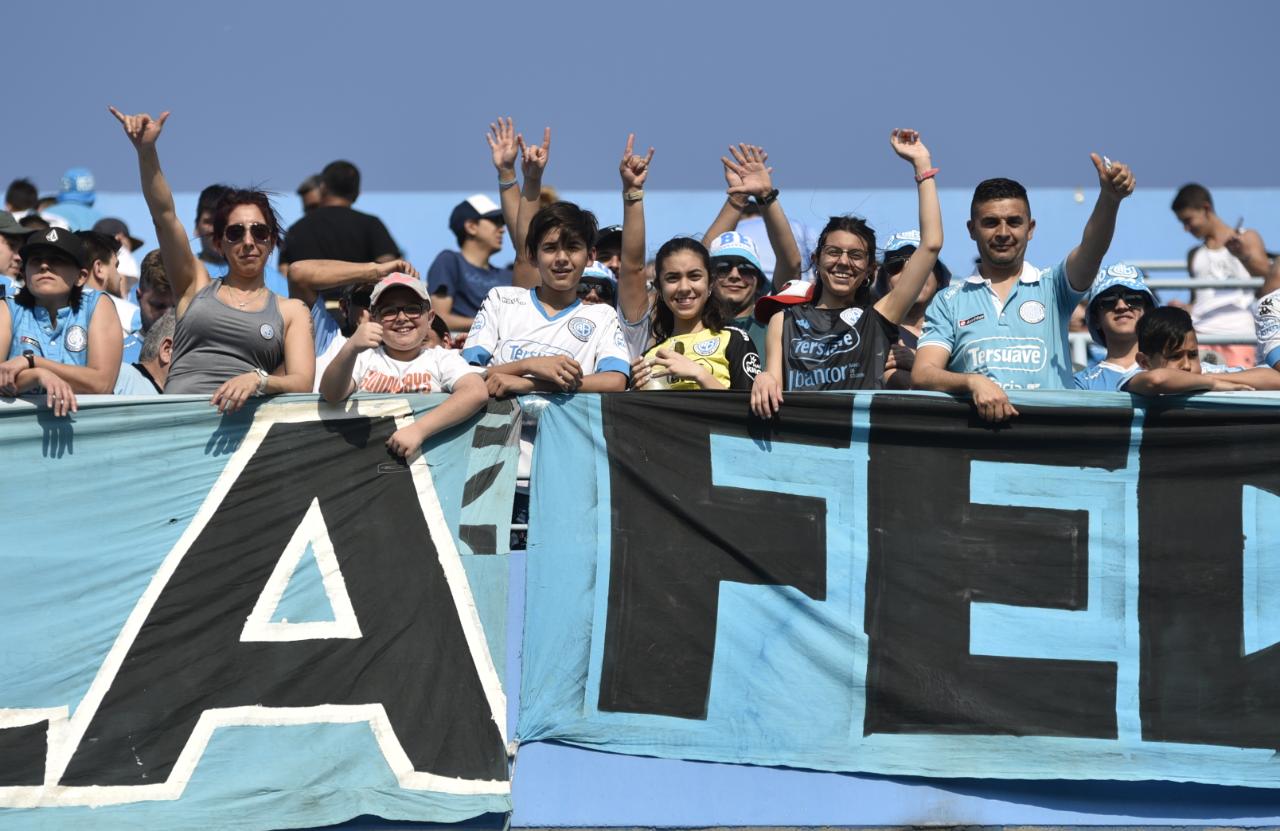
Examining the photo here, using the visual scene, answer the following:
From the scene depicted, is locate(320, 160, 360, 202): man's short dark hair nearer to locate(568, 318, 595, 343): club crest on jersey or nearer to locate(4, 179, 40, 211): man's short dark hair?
locate(568, 318, 595, 343): club crest on jersey

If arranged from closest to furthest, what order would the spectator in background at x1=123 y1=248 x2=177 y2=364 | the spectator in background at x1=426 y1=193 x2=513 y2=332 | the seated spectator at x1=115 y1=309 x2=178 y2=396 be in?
the seated spectator at x1=115 y1=309 x2=178 y2=396, the spectator in background at x1=123 y1=248 x2=177 y2=364, the spectator in background at x1=426 y1=193 x2=513 y2=332

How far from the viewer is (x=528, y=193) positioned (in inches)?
271

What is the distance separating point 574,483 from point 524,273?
4.45 ft

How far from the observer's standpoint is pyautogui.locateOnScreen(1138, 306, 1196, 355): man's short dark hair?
6000 mm

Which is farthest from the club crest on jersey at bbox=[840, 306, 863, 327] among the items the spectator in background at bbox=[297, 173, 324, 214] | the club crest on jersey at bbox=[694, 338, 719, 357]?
the spectator in background at bbox=[297, 173, 324, 214]

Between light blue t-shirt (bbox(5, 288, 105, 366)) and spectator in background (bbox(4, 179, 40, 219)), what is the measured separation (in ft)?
19.0

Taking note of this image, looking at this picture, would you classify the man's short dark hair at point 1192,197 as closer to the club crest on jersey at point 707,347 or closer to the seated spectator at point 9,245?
the club crest on jersey at point 707,347

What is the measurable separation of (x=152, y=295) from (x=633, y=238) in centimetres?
260

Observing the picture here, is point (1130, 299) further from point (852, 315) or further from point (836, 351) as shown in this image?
point (836, 351)

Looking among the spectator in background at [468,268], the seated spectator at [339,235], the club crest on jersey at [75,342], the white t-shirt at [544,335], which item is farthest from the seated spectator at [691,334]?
the seated spectator at [339,235]

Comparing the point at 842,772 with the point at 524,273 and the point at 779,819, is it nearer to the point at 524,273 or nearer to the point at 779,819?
the point at 779,819

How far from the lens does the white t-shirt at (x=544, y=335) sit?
243 inches

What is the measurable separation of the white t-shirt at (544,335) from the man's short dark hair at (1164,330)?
2041mm

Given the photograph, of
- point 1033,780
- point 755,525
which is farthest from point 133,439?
point 1033,780
